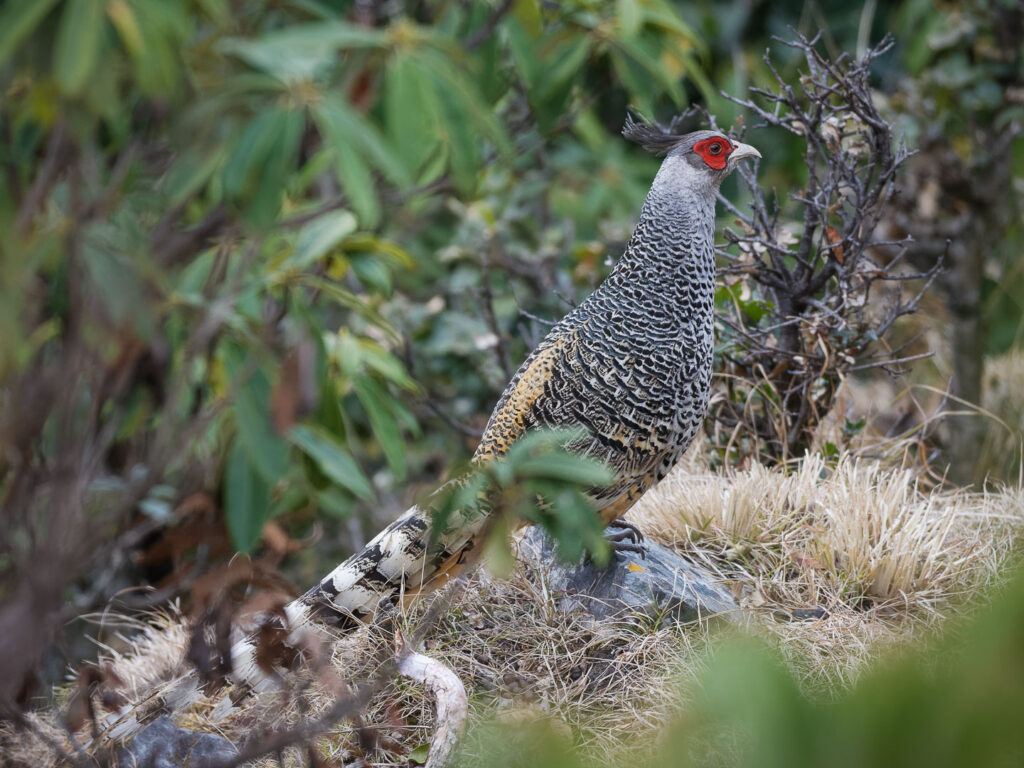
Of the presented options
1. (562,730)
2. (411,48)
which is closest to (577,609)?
(562,730)

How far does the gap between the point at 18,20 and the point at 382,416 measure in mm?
1537

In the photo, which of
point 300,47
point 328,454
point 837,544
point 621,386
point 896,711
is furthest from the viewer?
point 837,544

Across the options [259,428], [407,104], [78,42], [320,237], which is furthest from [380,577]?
[78,42]

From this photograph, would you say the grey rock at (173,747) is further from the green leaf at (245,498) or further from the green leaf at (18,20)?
the green leaf at (18,20)

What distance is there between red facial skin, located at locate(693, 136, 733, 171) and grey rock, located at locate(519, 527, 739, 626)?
144 centimetres

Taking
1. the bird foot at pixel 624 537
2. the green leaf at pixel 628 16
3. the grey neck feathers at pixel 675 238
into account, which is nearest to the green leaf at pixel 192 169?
the green leaf at pixel 628 16

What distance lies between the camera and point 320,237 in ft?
8.04

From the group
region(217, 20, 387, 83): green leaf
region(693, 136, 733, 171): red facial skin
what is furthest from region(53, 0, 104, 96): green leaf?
region(693, 136, 733, 171): red facial skin

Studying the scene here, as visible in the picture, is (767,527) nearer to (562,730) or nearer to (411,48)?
(562,730)

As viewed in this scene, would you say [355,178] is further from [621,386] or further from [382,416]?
[621,386]

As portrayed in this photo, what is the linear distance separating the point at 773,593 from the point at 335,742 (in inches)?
67.8

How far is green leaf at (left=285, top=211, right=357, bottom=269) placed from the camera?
2350 mm

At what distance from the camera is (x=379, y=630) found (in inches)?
143

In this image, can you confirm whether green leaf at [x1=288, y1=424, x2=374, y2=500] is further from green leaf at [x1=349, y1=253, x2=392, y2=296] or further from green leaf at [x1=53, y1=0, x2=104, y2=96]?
green leaf at [x1=53, y1=0, x2=104, y2=96]
